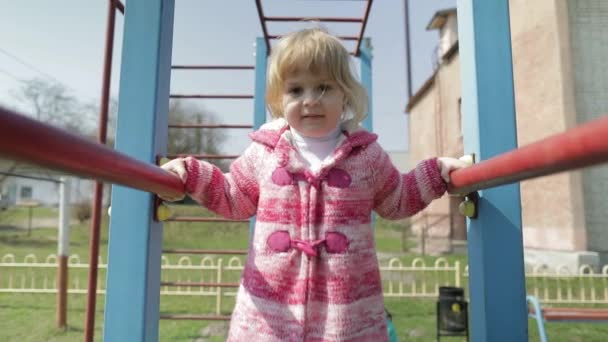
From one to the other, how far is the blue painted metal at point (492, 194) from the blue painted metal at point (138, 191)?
0.77 m

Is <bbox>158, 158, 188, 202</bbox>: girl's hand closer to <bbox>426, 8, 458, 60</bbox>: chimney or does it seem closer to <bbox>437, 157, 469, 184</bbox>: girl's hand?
<bbox>437, 157, 469, 184</bbox>: girl's hand

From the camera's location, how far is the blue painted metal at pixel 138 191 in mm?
969

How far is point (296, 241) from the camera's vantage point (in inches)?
36.2

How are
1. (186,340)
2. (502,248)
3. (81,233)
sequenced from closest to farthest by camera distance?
(502,248) < (186,340) < (81,233)

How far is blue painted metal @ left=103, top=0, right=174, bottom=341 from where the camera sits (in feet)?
3.18

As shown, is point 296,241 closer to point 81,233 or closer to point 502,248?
point 502,248

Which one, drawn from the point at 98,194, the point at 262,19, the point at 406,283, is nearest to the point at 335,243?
the point at 98,194

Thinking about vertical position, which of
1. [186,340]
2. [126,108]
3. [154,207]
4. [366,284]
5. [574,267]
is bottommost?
[186,340]

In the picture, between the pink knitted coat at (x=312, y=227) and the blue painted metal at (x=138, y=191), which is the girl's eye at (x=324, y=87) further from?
the blue painted metal at (x=138, y=191)

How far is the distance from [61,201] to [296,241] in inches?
154

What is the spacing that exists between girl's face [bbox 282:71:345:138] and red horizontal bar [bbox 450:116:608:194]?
0.35 meters

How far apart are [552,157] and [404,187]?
58 centimetres

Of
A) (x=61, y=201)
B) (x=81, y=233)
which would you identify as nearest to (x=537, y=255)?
(x=61, y=201)

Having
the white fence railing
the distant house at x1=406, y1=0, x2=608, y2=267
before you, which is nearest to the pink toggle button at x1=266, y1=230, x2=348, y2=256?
the white fence railing
